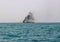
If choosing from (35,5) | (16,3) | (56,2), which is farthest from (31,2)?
(56,2)

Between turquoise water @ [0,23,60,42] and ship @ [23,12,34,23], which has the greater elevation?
ship @ [23,12,34,23]

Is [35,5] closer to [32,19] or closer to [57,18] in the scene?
[32,19]

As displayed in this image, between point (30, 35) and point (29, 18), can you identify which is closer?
point (30, 35)

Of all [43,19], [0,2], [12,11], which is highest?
[0,2]

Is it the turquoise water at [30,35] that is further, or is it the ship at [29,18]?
the ship at [29,18]

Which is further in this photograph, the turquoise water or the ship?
the ship

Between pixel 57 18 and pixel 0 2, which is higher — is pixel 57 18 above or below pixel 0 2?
below

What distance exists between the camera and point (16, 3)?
5352 mm

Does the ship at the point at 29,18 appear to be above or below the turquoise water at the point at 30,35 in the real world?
above

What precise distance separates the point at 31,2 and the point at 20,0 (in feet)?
1.29

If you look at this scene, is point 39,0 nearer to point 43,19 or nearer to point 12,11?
point 43,19

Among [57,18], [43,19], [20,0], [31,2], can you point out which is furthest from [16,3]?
[57,18]

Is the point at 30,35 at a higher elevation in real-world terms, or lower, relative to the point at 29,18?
lower

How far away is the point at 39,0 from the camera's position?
532cm
